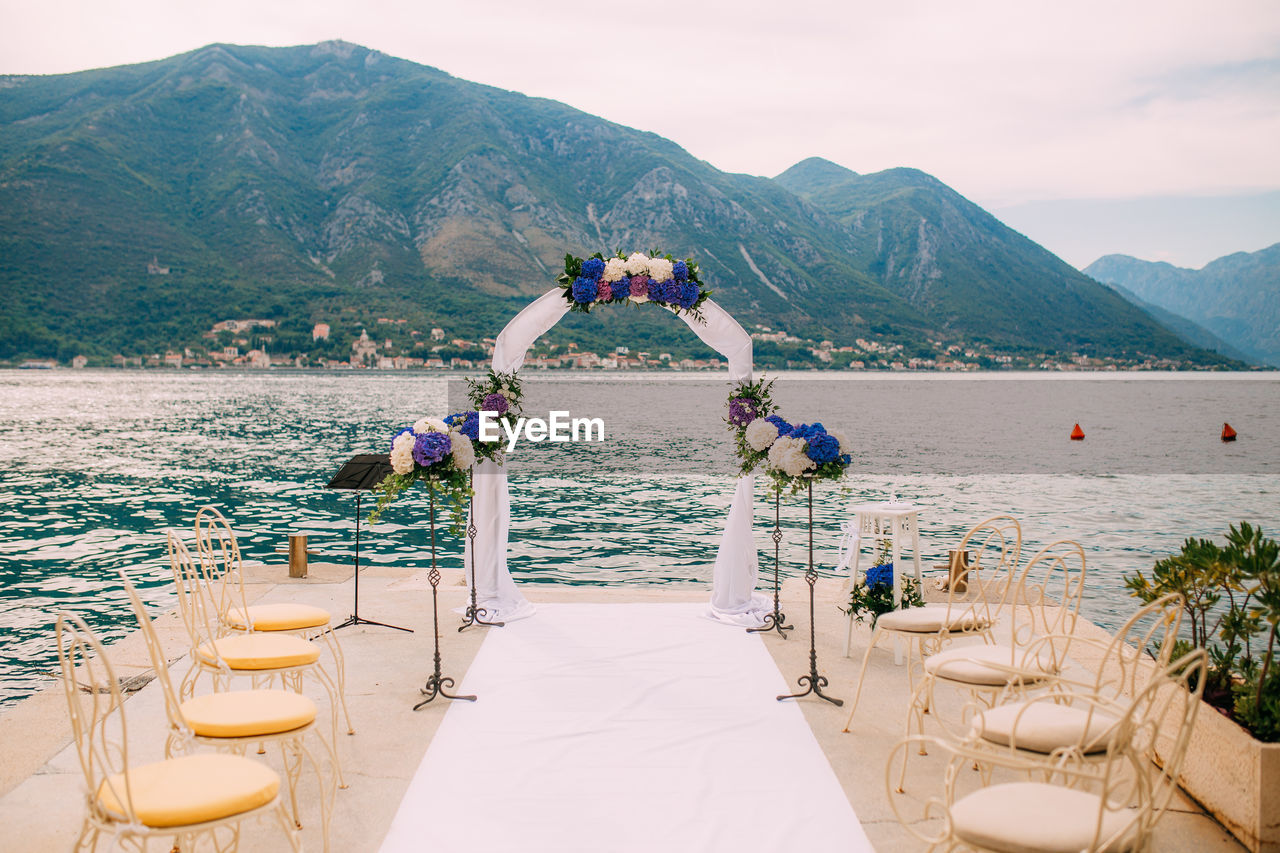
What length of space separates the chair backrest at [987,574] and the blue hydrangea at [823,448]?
40.5 inches

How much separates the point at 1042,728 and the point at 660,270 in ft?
15.8

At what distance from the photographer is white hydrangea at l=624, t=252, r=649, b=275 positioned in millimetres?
7102

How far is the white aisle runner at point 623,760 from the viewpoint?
145 inches

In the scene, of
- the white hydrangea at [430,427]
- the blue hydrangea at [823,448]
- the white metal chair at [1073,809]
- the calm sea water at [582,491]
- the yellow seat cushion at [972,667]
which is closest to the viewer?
the white metal chair at [1073,809]

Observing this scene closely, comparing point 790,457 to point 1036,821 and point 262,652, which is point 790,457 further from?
point 262,652

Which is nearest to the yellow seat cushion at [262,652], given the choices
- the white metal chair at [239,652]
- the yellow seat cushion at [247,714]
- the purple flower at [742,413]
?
the white metal chair at [239,652]

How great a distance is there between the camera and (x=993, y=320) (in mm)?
149125

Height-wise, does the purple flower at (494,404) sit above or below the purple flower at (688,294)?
below

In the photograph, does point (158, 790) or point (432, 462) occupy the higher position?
point (432, 462)

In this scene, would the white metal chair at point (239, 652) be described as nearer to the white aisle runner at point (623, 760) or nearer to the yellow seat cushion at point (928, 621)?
the white aisle runner at point (623, 760)

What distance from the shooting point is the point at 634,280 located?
7137 millimetres

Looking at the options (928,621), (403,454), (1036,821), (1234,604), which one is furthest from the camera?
(403,454)

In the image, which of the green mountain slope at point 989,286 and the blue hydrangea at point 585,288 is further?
the green mountain slope at point 989,286

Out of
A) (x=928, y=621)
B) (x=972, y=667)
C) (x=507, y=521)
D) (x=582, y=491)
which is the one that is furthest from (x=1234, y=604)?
(x=582, y=491)
